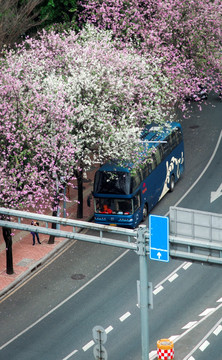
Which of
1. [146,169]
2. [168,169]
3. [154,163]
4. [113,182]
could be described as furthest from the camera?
[168,169]

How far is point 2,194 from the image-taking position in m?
36.2

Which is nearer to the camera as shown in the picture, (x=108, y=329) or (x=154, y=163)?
(x=108, y=329)

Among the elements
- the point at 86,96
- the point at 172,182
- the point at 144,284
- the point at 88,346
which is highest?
the point at 86,96

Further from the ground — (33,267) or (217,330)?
(33,267)

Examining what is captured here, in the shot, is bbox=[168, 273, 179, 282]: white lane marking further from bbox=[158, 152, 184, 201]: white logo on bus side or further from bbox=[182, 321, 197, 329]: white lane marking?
bbox=[158, 152, 184, 201]: white logo on bus side

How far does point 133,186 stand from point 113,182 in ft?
3.69

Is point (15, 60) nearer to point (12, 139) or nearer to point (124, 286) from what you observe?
point (12, 139)

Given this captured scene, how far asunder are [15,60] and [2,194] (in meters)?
10.4

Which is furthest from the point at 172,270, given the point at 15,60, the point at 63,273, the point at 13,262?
the point at 15,60

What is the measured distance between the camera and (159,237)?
81.0 feet

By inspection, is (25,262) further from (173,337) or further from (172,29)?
(172,29)

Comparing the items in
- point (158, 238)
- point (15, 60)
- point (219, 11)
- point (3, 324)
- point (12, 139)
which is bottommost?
point (3, 324)

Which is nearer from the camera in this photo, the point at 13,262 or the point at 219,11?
the point at 13,262

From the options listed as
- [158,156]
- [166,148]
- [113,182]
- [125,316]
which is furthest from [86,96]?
[125,316]
